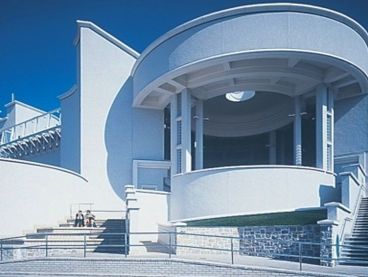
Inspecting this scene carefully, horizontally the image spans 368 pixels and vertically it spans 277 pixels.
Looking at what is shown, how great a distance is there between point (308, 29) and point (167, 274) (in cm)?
1044

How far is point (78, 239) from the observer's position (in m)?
16.1

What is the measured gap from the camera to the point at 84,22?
80.9 feet

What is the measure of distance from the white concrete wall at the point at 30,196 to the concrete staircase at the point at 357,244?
37.1ft

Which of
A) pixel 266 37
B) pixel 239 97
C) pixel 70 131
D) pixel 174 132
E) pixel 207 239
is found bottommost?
pixel 207 239

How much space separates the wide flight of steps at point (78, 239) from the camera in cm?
1466

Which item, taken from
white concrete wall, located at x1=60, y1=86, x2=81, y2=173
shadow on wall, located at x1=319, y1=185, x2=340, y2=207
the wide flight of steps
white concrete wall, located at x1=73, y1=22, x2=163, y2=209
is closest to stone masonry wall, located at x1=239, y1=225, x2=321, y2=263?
the wide flight of steps

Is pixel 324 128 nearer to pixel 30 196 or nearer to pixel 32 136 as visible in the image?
pixel 30 196

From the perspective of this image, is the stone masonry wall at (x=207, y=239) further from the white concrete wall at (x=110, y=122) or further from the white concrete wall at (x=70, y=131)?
the white concrete wall at (x=70, y=131)

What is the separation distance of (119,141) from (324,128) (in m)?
11.0

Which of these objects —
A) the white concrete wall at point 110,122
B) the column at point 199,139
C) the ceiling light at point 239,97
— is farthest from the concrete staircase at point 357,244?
the white concrete wall at point 110,122

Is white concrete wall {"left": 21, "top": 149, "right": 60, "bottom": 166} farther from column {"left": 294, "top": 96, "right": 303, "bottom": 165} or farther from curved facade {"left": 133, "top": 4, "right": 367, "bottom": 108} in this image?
column {"left": 294, "top": 96, "right": 303, "bottom": 165}

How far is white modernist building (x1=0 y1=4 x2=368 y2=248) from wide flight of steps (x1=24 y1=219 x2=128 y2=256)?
1.08m

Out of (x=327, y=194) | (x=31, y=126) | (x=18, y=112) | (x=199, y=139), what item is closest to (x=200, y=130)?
(x=199, y=139)

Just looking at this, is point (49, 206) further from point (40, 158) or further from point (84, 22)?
point (40, 158)
